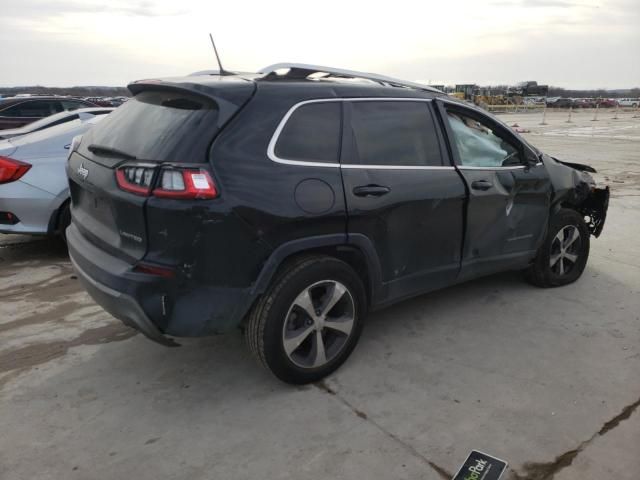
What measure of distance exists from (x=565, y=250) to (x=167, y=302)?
141 inches

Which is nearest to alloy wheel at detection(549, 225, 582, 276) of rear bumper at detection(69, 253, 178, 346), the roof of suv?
the roof of suv

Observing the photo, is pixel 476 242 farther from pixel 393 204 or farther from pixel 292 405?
pixel 292 405

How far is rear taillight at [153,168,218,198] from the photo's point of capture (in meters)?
2.68

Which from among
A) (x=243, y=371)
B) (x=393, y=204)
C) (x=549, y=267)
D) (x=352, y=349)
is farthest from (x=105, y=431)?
(x=549, y=267)

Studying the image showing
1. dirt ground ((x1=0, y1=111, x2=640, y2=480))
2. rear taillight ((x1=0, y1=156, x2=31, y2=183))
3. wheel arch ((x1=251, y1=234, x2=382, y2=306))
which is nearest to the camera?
dirt ground ((x1=0, y1=111, x2=640, y2=480))

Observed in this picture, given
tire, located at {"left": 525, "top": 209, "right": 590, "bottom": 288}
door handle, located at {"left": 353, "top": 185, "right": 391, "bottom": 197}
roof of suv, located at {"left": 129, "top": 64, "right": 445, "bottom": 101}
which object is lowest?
tire, located at {"left": 525, "top": 209, "right": 590, "bottom": 288}

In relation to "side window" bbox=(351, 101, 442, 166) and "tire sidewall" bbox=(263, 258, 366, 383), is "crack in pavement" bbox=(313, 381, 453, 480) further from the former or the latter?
"side window" bbox=(351, 101, 442, 166)

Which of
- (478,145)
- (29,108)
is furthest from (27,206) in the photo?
(29,108)

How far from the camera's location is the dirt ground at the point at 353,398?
2623 millimetres

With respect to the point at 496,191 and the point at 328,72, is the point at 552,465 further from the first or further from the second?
the point at 328,72

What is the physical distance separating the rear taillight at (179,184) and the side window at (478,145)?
6.32 feet

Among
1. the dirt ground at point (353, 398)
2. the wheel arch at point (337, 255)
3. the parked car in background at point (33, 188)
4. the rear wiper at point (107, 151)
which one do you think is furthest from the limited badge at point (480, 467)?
the parked car in background at point (33, 188)

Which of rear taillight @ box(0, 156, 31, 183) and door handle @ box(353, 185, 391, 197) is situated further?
rear taillight @ box(0, 156, 31, 183)

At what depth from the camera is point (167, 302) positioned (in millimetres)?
2775
